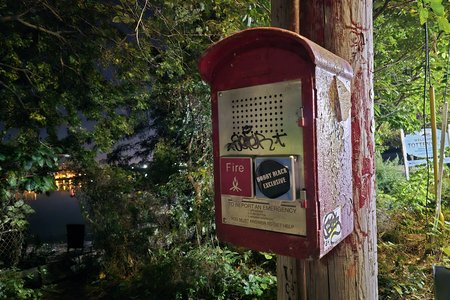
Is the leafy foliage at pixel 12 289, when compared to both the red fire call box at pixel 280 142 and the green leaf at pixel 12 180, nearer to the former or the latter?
the green leaf at pixel 12 180

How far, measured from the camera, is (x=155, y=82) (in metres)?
5.94

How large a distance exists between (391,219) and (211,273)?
2887 millimetres

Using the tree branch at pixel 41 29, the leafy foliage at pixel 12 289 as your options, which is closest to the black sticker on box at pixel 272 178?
the leafy foliage at pixel 12 289

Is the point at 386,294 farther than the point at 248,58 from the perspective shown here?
Yes

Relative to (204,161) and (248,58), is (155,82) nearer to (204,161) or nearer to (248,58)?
(204,161)

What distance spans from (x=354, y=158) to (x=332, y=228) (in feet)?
1.15

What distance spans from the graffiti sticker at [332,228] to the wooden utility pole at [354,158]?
Answer: 157 mm

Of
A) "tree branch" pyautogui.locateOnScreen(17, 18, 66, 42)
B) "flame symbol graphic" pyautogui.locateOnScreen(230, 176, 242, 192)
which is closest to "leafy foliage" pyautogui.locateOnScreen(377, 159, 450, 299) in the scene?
"flame symbol graphic" pyautogui.locateOnScreen(230, 176, 242, 192)

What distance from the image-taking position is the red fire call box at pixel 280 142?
1.16 m

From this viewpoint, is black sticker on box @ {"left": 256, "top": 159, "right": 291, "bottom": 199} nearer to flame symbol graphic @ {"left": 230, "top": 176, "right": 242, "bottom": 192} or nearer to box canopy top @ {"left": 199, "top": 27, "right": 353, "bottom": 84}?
flame symbol graphic @ {"left": 230, "top": 176, "right": 242, "bottom": 192}

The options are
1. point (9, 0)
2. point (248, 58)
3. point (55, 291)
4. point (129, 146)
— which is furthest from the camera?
point (129, 146)

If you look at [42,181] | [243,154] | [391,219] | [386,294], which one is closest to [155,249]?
[42,181]

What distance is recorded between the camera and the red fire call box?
45.8 inches

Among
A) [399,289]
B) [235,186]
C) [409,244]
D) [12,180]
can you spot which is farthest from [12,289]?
[409,244]
